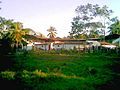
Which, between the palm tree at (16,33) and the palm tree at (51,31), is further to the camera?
the palm tree at (51,31)

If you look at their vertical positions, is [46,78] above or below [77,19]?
below

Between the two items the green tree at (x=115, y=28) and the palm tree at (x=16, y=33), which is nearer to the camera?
the palm tree at (x=16, y=33)

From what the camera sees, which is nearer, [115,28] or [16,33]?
[16,33]

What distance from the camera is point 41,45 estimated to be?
230 ft

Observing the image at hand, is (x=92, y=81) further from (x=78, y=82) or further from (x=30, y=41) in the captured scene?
(x=30, y=41)

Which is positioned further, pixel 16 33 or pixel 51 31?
pixel 51 31

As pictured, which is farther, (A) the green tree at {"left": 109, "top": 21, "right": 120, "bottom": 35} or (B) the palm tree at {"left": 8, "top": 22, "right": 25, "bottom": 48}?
(A) the green tree at {"left": 109, "top": 21, "right": 120, "bottom": 35}

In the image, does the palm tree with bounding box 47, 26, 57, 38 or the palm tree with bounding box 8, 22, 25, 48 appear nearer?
the palm tree with bounding box 8, 22, 25, 48

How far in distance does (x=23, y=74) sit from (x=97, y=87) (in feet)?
17.4

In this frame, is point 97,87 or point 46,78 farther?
point 46,78

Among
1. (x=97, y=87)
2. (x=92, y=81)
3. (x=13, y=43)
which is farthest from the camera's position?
(x=13, y=43)

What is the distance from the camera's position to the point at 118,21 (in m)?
78.6

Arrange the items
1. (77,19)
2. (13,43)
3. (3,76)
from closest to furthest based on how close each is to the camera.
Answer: (3,76)
(13,43)
(77,19)

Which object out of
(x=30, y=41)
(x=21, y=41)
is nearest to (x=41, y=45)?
(x=30, y=41)
